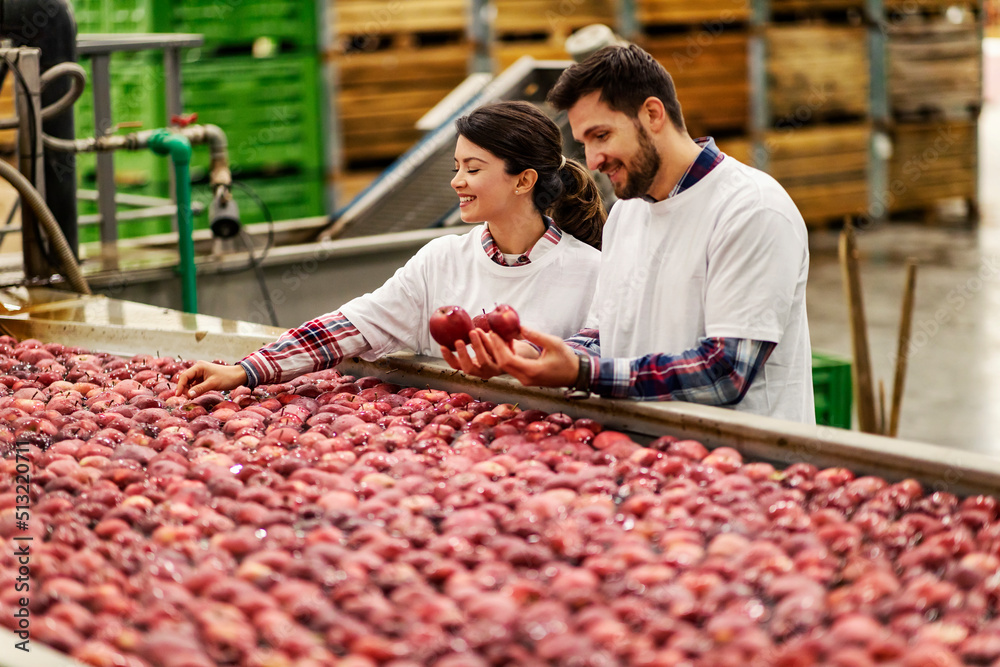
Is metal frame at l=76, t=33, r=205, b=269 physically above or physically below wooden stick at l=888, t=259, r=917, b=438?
above

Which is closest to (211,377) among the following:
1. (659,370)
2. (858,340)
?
(659,370)

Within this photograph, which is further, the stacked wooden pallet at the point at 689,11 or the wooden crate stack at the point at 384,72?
the stacked wooden pallet at the point at 689,11

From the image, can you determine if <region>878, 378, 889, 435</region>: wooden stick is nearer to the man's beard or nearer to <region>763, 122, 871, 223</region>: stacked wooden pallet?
the man's beard

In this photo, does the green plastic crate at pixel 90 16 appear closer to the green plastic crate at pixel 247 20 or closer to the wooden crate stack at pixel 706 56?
the green plastic crate at pixel 247 20

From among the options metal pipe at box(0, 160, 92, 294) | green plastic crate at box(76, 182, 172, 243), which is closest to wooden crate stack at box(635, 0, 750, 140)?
A: green plastic crate at box(76, 182, 172, 243)

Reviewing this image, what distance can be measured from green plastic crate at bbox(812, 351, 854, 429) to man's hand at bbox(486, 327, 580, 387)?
189cm

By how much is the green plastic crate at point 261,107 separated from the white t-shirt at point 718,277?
5.02 metres

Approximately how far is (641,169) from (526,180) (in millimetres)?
404

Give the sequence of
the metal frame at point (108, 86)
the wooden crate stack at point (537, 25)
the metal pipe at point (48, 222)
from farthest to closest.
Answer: the wooden crate stack at point (537, 25)
the metal frame at point (108, 86)
the metal pipe at point (48, 222)

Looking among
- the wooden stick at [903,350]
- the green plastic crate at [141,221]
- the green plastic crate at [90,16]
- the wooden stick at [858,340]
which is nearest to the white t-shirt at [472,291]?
the wooden stick at [858,340]

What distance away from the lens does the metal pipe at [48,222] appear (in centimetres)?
349

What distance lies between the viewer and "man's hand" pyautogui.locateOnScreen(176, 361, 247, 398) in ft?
8.07

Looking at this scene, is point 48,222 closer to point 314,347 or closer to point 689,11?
point 314,347

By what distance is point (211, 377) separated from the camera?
96.9 inches
